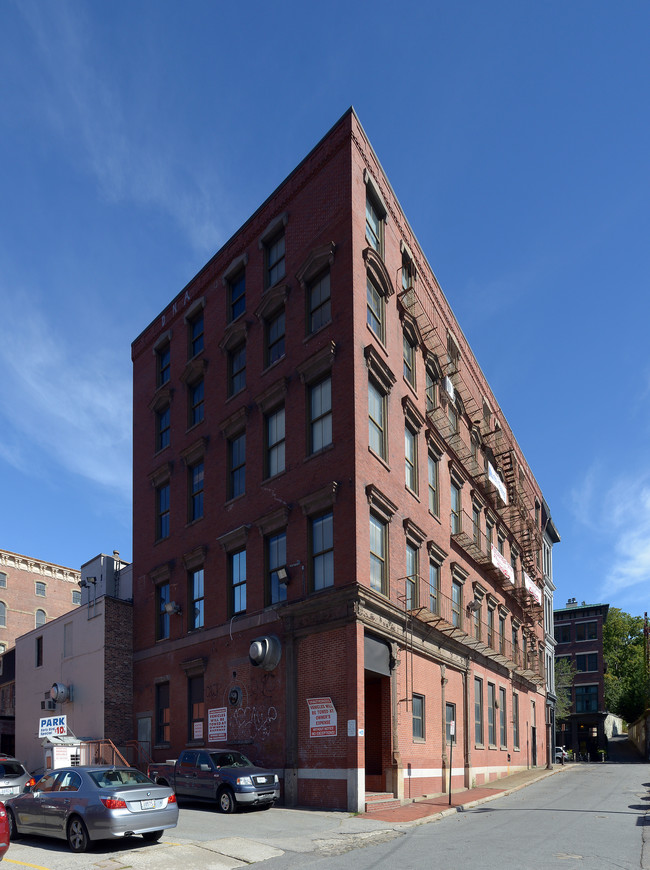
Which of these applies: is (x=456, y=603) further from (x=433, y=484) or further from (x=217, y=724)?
(x=217, y=724)

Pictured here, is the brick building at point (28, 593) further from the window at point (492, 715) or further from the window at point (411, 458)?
the window at point (411, 458)

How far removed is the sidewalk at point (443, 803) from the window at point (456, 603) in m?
6.29

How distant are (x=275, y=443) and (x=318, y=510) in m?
3.79

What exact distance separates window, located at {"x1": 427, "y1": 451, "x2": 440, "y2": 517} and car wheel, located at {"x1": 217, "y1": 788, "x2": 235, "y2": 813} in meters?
13.6

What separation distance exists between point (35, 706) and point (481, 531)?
22.5m

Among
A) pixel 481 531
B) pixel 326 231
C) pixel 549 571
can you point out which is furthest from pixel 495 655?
pixel 549 571

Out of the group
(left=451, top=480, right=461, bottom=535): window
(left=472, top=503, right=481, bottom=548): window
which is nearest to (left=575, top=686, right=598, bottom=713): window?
(left=472, top=503, right=481, bottom=548): window

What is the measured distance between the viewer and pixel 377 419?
25.6m

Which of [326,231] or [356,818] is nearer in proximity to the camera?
[356,818]

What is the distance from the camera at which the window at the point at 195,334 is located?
33.1 m

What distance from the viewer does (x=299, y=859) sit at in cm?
1399

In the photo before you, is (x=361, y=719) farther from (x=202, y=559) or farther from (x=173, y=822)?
(x=202, y=559)

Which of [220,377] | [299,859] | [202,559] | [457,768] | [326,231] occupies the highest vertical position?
[326,231]

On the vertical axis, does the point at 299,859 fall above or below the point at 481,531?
below
